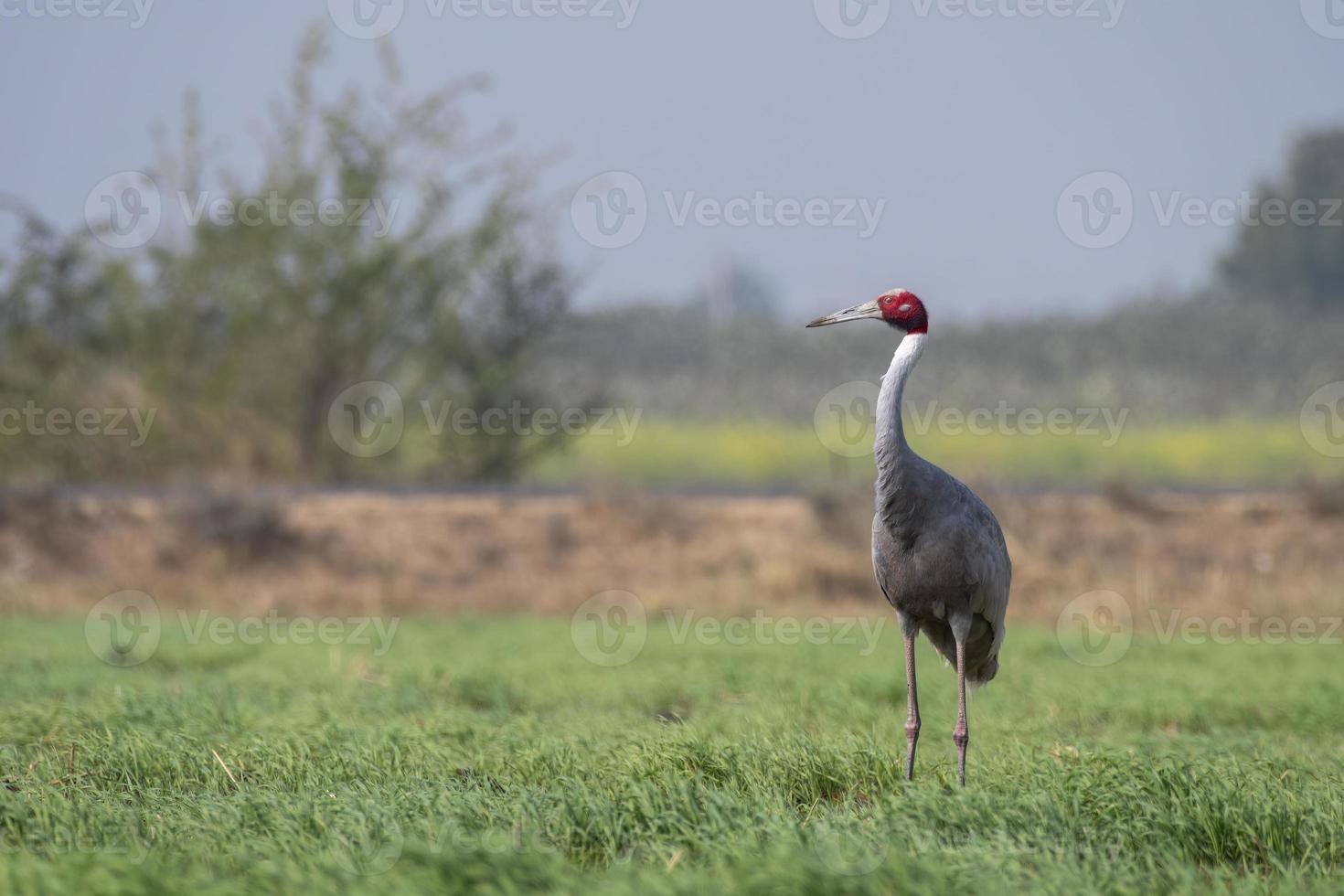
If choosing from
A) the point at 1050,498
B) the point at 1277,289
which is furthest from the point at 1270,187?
the point at 1050,498

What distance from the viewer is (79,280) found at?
26.4m

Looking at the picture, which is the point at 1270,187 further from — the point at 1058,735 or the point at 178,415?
the point at 1058,735

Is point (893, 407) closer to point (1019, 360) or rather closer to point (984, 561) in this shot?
point (984, 561)

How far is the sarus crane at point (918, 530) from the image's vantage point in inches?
251

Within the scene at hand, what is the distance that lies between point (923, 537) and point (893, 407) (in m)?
0.72

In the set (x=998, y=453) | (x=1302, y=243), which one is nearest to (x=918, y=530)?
(x=998, y=453)

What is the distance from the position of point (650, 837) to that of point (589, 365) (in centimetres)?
4508

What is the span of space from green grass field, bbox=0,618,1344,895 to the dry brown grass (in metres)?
7.45

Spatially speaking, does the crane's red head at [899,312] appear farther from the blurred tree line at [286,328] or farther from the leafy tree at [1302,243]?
the leafy tree at [1302,243]

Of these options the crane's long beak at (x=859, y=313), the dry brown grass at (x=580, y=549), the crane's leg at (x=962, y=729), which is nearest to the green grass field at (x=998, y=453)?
the dry brown grass at (x=580, y=549)

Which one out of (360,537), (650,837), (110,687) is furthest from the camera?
(360,537)

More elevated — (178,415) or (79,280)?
(79,280)

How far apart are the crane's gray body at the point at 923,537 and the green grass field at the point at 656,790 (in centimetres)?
80

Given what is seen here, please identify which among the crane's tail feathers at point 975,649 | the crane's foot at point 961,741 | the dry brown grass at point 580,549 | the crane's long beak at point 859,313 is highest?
the crane's long beak at point 859,313
